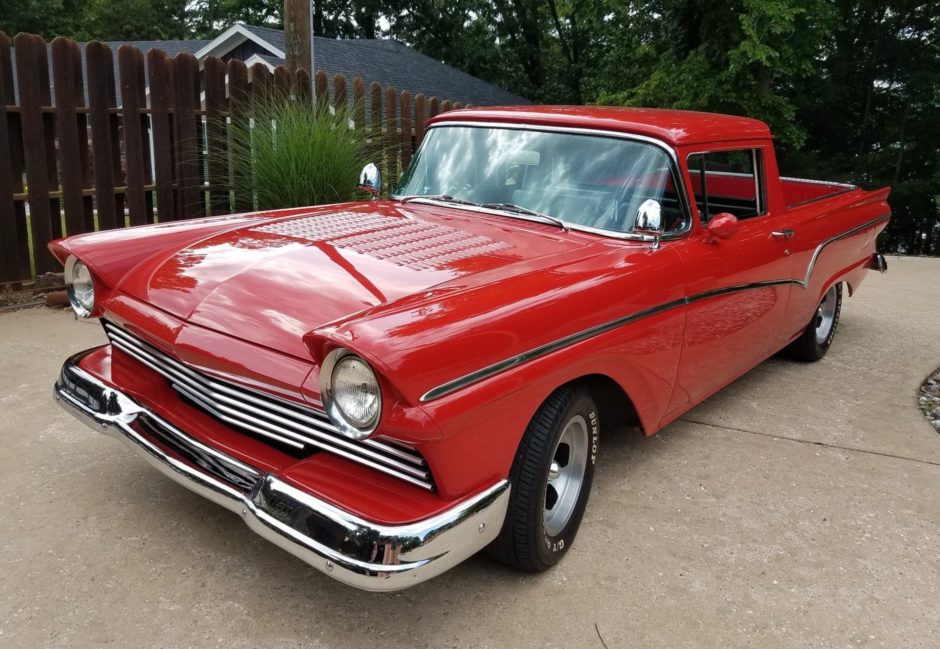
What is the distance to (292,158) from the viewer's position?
6.11 m

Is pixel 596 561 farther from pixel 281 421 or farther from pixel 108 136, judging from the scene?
pixel 108 136

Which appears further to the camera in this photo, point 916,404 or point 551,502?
point 916,404

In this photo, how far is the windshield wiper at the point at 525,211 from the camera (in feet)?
10.3

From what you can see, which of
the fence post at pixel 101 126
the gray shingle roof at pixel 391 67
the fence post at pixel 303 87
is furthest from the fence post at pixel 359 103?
the gray shingle roof at pixel 391 67

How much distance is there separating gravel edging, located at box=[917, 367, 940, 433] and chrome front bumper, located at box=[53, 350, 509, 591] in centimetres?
319

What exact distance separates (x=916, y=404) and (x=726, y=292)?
6.03 feet

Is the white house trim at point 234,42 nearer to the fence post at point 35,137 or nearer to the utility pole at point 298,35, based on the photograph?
the utility pole at point 298,35

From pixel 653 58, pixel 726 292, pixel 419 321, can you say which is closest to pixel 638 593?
pixel 419 321

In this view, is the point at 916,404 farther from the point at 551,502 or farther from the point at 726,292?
the point at 551,502

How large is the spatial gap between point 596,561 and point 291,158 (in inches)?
175

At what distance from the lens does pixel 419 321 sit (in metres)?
2.05

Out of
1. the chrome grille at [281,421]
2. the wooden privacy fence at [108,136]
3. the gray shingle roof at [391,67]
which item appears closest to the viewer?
the chrome grille at [281,421]

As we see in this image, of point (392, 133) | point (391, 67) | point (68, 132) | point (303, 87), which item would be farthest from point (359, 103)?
point (391, 67)

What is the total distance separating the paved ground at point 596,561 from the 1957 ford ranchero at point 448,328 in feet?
0.87
